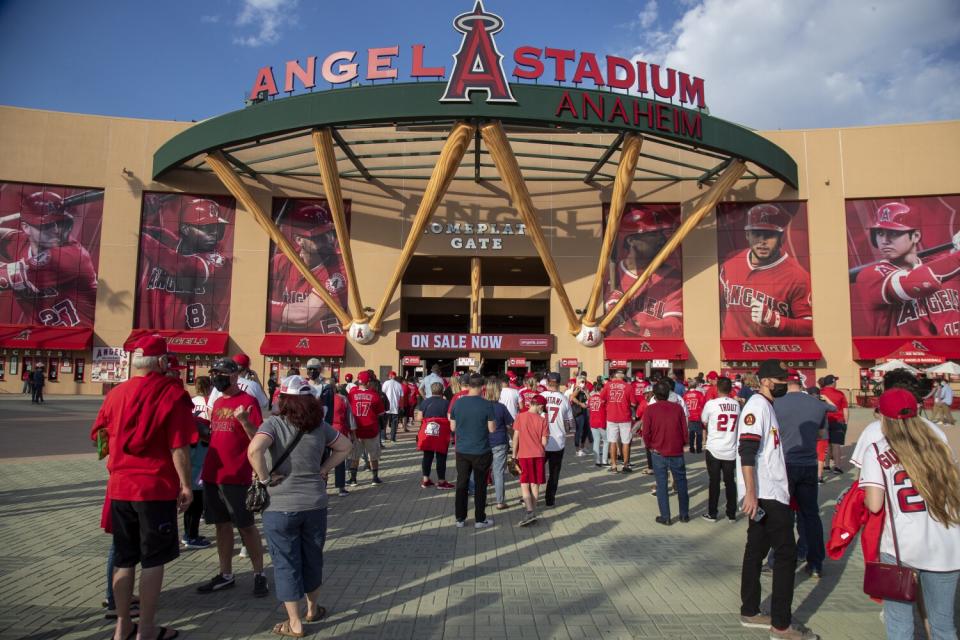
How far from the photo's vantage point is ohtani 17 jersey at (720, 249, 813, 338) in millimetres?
28828

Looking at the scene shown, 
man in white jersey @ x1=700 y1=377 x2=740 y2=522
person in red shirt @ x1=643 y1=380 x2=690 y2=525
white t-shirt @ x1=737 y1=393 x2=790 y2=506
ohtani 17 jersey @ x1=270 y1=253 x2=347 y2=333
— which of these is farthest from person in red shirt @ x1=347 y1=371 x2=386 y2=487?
ohtani 17 jersey @ x1=270 y1=253 x2=347 y2=333

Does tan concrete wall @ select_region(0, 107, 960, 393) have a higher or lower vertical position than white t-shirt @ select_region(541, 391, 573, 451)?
higher

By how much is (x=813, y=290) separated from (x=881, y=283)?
330cm

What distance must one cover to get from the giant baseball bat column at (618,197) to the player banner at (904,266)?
13.3 m

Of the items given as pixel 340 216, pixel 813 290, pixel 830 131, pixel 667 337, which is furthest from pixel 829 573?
pixel 830 131

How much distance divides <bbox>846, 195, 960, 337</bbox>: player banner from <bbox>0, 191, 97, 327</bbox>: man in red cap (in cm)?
3801

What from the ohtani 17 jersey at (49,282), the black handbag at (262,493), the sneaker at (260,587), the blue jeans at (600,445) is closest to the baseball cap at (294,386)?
the black handbag at (262,493)

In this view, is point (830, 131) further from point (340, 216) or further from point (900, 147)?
point (340, 216)

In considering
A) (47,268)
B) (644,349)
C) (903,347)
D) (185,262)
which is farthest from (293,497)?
(47,268)

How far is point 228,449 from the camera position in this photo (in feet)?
16.3

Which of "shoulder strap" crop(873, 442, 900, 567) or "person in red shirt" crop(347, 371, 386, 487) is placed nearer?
"shoulder strap" crop(873, 442, 900, 567)

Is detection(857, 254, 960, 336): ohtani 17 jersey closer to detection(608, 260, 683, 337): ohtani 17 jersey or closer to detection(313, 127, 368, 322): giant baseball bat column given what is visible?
detection(608, 260, 683, 337): ohtani 17 jersey

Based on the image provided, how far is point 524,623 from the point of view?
13.9ft

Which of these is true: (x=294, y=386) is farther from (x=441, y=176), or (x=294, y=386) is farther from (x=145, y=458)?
(x=441, y=176)
